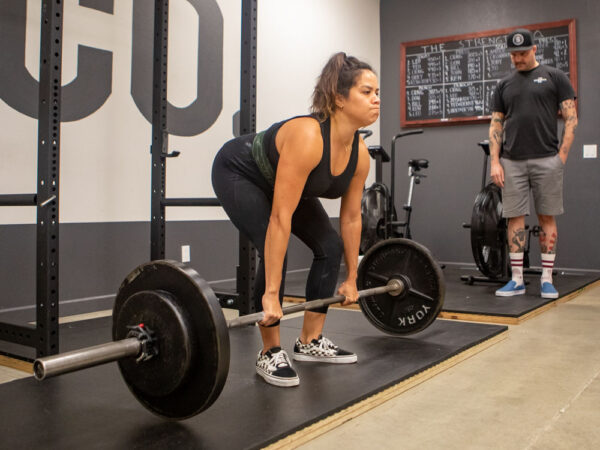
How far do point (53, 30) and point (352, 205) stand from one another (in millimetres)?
1239

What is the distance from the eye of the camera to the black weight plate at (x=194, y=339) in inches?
53.2

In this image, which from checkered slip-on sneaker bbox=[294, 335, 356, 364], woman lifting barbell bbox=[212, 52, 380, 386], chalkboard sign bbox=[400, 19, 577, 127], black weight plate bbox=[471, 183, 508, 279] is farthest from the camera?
chalkboard sign bbox=[400, 19, 577, 127]

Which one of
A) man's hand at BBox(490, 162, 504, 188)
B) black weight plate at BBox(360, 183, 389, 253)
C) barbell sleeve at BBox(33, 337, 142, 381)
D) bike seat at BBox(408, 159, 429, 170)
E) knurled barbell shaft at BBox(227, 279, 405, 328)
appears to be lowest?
barbell sleeve at BBox(33, 337, 142, 381)

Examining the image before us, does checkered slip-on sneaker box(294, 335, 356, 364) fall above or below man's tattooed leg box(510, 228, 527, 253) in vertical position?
below

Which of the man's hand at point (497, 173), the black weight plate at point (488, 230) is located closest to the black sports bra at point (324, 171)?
the man's hand at point (497, 173)

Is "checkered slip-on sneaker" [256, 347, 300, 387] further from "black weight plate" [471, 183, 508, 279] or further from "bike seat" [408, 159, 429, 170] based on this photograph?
"bike seat" [408, 159, 429, 170]

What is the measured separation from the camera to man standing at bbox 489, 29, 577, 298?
360cm

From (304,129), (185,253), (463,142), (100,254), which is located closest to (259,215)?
(304,129)

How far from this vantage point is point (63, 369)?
A: 48.1 inches

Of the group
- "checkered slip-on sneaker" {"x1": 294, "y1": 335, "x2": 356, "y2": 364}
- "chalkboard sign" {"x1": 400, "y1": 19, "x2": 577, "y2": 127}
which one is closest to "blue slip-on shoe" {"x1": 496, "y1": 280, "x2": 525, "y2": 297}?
"checkered slip-on sneaker" {"x1": 294, "y1": 335, "x2": 356, "y2": 364}

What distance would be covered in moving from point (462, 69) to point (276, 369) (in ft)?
15.5

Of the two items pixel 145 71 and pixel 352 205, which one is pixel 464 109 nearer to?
pixel 145 71

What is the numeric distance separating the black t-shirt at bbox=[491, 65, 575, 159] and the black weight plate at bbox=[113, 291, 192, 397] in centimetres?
288

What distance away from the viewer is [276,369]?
1.88 metres
